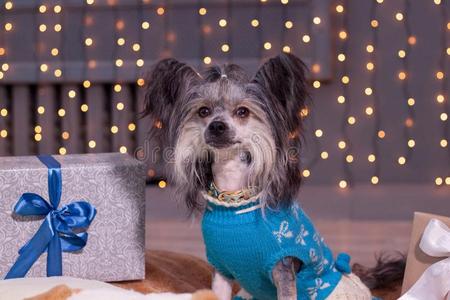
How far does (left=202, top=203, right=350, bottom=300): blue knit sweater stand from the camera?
179 centimetres

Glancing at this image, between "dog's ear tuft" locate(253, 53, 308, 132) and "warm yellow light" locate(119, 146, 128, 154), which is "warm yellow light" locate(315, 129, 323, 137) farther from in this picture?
"dog's ear tuft" locate(253, 53, 308, 132)

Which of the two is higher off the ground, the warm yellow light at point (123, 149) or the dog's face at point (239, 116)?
the dog's face at point (239, 116)

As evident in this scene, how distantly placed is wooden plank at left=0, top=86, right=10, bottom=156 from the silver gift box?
2186 millimetres

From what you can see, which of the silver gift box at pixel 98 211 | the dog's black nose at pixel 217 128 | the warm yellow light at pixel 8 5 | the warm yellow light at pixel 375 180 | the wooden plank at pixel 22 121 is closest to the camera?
the dog's black nose at pixel 217 128

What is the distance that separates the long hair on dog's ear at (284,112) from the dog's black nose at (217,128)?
0.11 meters

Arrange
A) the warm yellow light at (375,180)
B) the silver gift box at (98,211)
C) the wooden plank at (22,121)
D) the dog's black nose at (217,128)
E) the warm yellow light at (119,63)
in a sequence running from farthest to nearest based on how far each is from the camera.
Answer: the wooden plank at (22,121), the warm yellow light at (119,63), the warm yellow light at (375,180), the silver gift box at (98,211), the dog's black nose at (217,128)

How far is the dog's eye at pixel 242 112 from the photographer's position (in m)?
1.79

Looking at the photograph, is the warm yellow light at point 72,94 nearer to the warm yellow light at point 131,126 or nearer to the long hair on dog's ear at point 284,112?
the warm yellow light at point 131,126

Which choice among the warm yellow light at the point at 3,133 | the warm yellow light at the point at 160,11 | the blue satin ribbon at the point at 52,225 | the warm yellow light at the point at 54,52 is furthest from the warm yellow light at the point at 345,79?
the blue satin ribbon at the point at 52,225

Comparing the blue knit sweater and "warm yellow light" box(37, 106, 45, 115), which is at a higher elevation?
"warm yellow light" box(37, 106, 45, 115)

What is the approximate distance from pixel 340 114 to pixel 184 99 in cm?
240

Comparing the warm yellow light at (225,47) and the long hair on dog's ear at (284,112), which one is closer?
the long hair on dog's ear at (284,112)

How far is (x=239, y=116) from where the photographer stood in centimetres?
180

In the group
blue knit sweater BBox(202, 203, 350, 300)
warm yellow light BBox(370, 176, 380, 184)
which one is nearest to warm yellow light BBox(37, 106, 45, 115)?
warm yellow light BBox(370, 176, 380, 184)
